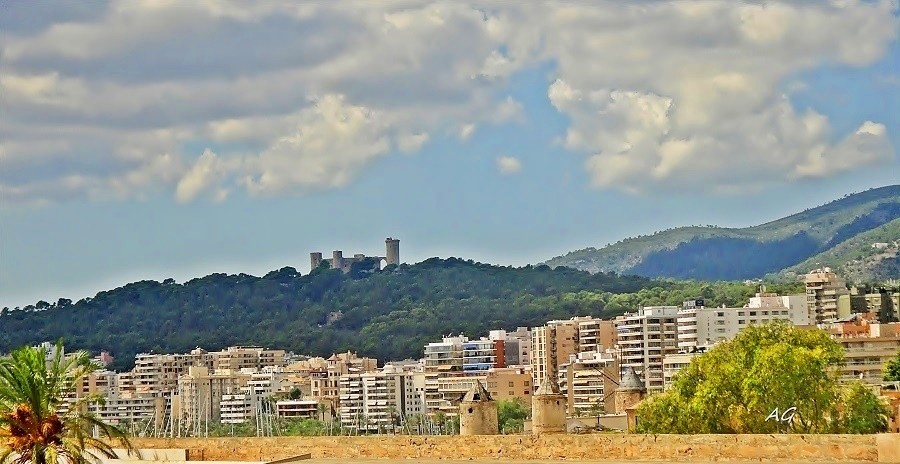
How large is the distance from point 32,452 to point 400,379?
10061cm

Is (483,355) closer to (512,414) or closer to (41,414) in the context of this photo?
(512,414)

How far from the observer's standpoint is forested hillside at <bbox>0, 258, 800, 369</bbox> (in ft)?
515

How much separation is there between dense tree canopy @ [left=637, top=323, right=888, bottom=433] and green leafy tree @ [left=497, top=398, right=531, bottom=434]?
46324 mm

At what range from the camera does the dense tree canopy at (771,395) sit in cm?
2998

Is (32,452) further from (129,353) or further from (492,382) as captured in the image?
(129,353)

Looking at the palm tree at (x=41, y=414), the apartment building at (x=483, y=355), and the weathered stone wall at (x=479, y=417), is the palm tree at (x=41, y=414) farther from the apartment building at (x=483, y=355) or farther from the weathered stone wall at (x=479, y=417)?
the apartment building at (x=483, y=355)

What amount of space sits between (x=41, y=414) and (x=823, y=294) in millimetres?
97501

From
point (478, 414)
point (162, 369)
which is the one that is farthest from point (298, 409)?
point (478, 414)

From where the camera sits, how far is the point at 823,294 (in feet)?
362

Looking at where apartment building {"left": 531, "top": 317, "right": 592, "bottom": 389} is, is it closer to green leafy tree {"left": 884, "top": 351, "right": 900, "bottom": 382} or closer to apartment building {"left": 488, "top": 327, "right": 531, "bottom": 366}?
apartment building {"left": 488, "top": 327, "right": 531, "bottom": 366}

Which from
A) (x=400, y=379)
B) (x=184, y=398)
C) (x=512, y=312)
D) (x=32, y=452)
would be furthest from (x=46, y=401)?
(x=512, y=312)

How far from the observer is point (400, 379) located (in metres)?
117

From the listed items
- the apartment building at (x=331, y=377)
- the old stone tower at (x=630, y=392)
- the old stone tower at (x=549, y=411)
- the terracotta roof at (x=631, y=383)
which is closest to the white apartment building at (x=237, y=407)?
the apartment building at (x=331, y=377)

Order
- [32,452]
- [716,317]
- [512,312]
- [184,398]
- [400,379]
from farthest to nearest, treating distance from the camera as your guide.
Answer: [512,312] < [184,398] < [400,379] < [716,317] < [32,452]
